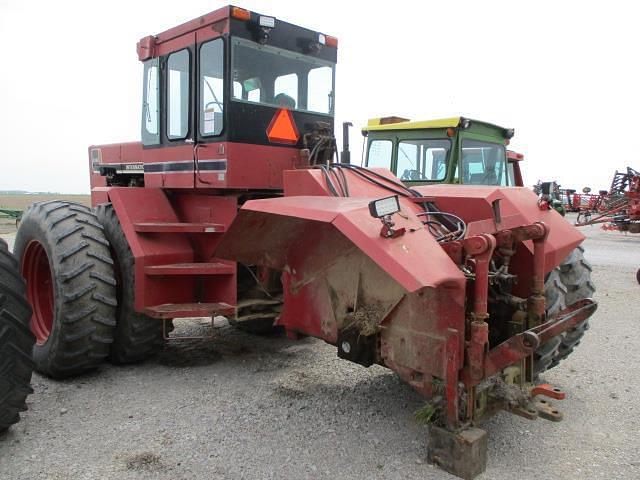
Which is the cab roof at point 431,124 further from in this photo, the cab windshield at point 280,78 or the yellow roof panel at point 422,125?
the cab windshield at point 280,78

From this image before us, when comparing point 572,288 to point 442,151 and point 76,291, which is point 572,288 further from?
point 76,291

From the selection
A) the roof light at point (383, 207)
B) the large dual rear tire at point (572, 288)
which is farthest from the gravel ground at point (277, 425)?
the roof light at point (383, 207)

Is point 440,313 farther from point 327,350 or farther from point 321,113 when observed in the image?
point 321,113

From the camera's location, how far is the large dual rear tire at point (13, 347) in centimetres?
328

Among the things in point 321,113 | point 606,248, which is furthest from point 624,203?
point 321,113

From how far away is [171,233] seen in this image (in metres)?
4.71

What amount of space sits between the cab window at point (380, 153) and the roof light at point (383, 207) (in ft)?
A: 16.0

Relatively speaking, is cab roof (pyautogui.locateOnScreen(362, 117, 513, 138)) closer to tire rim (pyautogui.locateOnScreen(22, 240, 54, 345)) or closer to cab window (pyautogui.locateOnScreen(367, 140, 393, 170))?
cab window (pyautogui.locateOnScreen(367, 140, 393, 170))

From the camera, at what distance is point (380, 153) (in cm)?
781

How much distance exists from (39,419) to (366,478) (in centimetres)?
214

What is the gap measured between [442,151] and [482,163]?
2.11 feet

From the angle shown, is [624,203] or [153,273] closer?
[153,273]

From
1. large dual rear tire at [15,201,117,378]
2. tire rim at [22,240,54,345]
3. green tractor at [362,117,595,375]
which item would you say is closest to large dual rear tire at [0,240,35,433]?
large dual rear tire at [15,201,117,378]

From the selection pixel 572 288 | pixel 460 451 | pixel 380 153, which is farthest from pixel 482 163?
pixel 460 451
